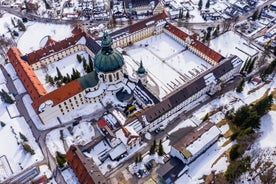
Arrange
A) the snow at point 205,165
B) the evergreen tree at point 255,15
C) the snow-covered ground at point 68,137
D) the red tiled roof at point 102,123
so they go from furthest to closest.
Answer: the evergreen tree at point 255,15 → the red tiled roof at point 102,123 → the snow-covered ground at point 68,137 → the snow at point 205,165

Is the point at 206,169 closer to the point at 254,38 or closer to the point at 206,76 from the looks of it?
the point at 206,76

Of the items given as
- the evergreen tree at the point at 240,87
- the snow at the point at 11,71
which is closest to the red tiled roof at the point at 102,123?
the snow at the point at 11,71

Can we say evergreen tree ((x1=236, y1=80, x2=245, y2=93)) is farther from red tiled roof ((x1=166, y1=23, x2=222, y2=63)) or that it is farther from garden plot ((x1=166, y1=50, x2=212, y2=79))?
garden plot ((x1=166, y1=50, x2=212, y2=79))

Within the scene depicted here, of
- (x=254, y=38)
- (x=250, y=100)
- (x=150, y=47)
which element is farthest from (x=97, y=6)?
(x=250, y=100)

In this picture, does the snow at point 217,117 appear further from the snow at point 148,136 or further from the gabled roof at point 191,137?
the snow at point 148,136

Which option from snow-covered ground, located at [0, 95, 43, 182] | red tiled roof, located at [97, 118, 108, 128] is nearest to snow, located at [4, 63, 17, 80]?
snow-covered ground, located at [0, 95, 43, 182]

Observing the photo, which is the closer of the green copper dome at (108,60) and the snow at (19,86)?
the green copper dome at (108,60)
